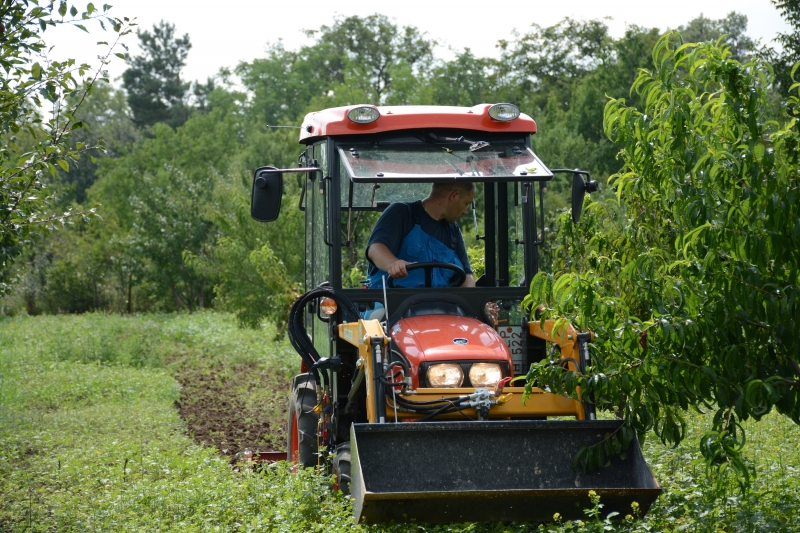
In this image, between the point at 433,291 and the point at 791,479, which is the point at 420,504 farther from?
the point at 791,479

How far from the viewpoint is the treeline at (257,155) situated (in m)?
19.3

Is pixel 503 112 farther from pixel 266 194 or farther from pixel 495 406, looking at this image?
pixel 495 406

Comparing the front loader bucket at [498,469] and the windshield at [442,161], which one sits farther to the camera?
the windshield at [442,161]

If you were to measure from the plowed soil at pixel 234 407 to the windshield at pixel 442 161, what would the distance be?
4025 mm

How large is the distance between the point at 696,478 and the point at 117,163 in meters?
43.2

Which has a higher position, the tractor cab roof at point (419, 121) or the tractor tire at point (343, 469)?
the tractor cab roof at point (419, 121)

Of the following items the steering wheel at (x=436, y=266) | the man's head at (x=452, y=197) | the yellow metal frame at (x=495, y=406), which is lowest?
the yellow metal frame at (x=495, y=406)

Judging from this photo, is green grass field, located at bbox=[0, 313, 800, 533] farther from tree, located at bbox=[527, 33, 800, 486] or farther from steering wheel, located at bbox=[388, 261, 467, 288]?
steering wheel, located at bbox=[388, 261, 467, 288]

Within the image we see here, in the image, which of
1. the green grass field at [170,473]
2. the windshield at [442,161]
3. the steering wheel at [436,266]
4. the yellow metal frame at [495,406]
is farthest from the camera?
the steering wheel at [436,266]

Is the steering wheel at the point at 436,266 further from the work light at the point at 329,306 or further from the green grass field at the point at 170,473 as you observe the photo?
the green grass field at the point at 170,473

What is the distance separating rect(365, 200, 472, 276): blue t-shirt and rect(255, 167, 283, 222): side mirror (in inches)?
30.3

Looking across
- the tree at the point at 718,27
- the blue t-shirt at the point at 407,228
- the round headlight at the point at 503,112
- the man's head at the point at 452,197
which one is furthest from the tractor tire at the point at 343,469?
the tree at the point at 718,27

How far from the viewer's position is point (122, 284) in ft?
114

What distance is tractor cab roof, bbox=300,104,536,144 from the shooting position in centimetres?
627
